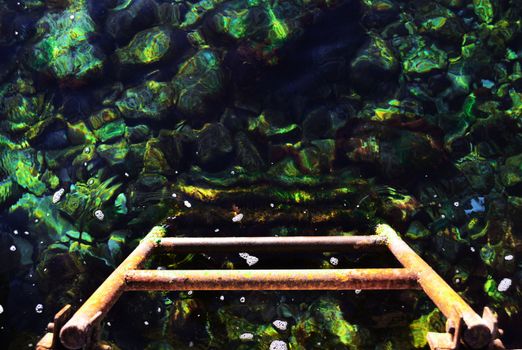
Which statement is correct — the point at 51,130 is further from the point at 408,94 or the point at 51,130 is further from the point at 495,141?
the point at 495,141

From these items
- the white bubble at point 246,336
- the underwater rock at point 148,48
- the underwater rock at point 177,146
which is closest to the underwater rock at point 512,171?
the white bubble at point 246,336

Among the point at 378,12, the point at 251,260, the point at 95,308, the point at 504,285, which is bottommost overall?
the point at 504,285

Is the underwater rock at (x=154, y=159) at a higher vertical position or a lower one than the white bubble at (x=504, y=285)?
higher

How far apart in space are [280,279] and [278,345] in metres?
0.93

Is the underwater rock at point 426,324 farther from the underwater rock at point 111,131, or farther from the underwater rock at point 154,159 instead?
the underwater rock at point 111,131

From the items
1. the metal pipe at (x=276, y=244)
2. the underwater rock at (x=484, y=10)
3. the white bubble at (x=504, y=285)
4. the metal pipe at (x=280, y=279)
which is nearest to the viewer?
the metal pipe at (x=280, y=279)

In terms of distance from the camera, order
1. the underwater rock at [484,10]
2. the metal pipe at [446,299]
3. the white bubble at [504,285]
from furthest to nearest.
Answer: the underwater rock at [484,10] < the white bubble at [504,285] < the metal pipe at [446,299]

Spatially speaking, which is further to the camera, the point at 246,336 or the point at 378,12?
the point at 378,12

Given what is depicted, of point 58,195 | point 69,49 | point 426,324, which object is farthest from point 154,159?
point 426,324

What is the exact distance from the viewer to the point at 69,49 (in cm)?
246

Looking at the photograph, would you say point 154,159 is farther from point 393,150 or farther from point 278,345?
point 393,150

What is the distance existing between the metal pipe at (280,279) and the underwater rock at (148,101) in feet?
3.70

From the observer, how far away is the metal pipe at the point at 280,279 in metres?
1.50

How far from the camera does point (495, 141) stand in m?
2.27
